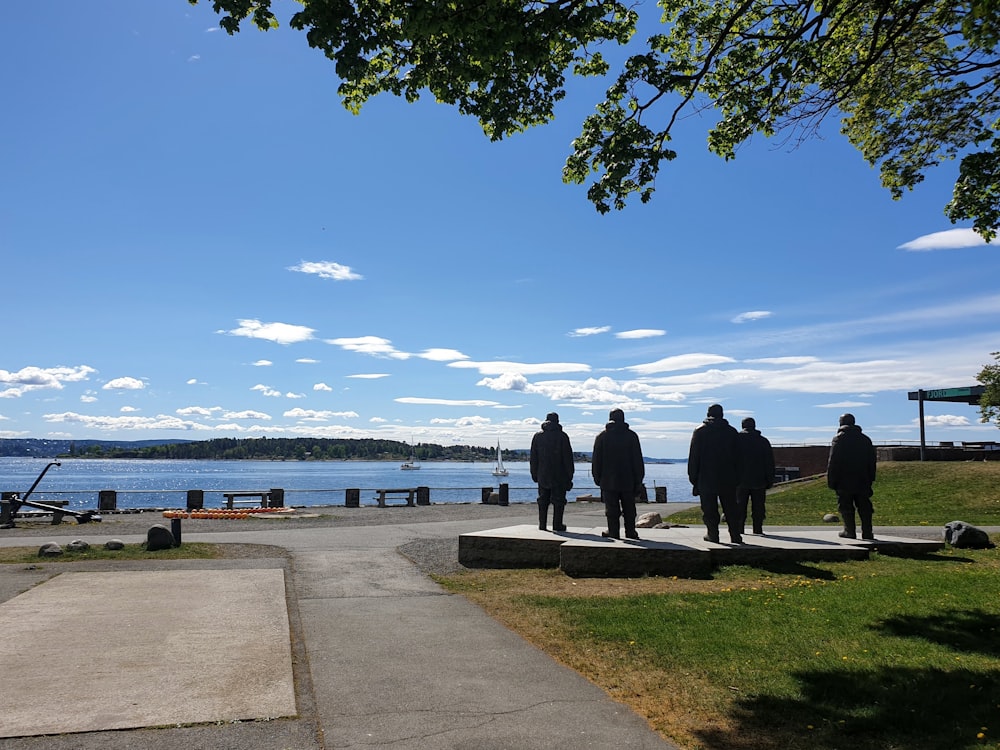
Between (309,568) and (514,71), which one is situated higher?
(514,71)

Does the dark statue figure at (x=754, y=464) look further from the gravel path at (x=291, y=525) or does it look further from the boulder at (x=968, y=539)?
the gravel path at (x=291, y=525)

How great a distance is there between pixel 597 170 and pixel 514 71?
193 centimetres

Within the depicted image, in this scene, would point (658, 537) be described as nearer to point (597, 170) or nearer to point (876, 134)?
point (597, 170)

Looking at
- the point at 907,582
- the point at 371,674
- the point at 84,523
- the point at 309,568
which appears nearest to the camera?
the point at 371,674

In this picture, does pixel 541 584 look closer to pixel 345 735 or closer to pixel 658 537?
pixel 658 537

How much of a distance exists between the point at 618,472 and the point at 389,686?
318 inches

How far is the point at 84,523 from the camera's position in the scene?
22500 millimetres

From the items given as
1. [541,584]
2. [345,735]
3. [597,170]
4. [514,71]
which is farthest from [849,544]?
[345,735]

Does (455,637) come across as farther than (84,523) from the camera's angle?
No

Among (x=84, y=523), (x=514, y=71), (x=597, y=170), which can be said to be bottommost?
(x=84, y=523)

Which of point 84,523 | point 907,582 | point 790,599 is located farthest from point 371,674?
point 84,523

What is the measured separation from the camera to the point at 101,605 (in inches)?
342

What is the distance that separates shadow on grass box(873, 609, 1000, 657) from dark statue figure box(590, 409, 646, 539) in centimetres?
571

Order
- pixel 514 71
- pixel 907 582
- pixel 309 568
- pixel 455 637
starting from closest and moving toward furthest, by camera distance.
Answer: pixel 455 637, pixel 514 71, pixel 907 582, pixel 309 568
